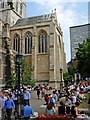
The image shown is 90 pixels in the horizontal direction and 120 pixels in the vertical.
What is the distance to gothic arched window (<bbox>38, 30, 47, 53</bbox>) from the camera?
55812 mm

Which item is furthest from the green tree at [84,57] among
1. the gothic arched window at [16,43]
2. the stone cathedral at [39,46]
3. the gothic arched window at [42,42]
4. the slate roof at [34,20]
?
the gothic arched window at [16,43]

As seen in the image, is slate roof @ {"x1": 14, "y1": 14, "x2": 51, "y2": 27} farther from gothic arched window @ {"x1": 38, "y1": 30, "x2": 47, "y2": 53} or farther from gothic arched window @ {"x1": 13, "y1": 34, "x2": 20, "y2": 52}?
gothic arched window @ {"x1": 13, "y1": 34, "x2": 20, "y2": 52}

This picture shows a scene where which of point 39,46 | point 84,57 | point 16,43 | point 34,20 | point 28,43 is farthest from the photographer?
point 34,20

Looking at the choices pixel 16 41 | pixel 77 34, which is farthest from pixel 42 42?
pixel 77 34

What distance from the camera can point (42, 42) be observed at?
56.3 meters

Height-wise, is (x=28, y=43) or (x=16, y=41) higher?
(x=16, y=41)

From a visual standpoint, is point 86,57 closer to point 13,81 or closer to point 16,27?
point 13,81

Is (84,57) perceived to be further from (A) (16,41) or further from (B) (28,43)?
(A) (16,41)

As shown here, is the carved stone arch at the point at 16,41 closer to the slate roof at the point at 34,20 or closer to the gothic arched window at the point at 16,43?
the gothic arched window at the point at 16,43

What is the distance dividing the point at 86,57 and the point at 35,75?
18.1 m

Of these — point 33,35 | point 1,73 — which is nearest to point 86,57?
point 1,73

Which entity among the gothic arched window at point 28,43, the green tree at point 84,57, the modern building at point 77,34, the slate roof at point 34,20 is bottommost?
the green tree at point 84,57

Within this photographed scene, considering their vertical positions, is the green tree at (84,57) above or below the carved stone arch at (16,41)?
below

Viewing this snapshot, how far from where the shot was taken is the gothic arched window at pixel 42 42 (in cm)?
5581
